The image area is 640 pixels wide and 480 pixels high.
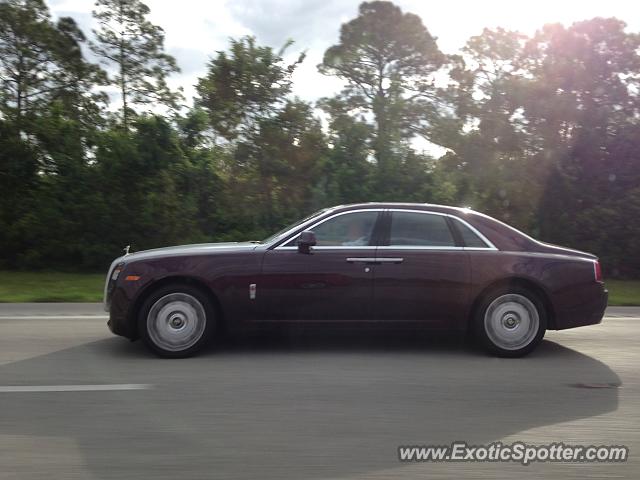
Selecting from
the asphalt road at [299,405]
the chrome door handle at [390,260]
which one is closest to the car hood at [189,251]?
the asphalt road at [299,405]

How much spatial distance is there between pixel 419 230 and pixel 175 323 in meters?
2.74

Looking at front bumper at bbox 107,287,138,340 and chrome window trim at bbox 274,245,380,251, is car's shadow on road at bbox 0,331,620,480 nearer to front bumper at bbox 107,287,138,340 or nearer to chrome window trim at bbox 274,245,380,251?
front bumper at bbox 107,287,138,340

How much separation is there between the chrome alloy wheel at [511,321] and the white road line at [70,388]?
354 centimetres

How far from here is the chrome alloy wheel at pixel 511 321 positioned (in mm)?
6980

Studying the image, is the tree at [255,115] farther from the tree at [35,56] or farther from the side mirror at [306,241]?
the side mirror at [306,241]

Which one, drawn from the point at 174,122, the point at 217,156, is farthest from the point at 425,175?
the point at 174,122

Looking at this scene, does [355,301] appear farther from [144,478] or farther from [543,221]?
[543,221]

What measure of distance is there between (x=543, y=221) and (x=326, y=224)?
37.4 ft

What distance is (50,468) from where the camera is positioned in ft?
12.9

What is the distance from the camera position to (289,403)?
5266 millimetres

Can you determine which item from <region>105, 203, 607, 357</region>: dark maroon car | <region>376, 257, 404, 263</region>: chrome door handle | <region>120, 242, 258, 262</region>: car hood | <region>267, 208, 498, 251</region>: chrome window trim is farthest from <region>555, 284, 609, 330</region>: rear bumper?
<region>120, 242, 258, 262</region>: car hood

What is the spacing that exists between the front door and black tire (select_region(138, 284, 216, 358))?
1.84ft

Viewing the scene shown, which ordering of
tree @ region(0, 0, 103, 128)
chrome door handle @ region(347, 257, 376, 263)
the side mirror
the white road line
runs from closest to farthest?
1. the white road line
2. the side mirror
3. chrome door handle @ region(347, 257, 376, 263)
4. tree @ region(0, 0, 103, 128)

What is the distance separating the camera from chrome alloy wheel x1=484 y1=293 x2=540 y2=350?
698 centimetres
